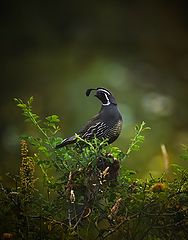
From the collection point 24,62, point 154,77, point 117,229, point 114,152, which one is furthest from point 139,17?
point 117,229

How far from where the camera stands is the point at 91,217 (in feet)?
3.80

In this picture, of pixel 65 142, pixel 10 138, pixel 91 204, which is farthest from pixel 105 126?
pixel 10 138

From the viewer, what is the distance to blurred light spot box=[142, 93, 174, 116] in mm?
2242

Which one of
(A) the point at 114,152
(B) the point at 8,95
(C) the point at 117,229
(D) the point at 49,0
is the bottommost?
(C) the point at 117,229

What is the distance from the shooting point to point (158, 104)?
7.38 ft

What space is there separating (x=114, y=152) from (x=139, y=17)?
1.35 m

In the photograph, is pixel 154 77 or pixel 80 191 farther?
pixel 154 77

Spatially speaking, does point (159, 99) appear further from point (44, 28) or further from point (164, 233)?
point (164, 233)

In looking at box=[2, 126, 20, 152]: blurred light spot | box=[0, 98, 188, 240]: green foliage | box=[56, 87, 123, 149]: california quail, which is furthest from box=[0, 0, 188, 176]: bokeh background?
box=[0, 98, 188, 240]: green foliage

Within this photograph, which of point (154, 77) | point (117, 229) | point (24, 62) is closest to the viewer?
point (117, 229)

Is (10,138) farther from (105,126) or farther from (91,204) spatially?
(91,204)

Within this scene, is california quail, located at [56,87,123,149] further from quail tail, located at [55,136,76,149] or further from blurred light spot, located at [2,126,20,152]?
blurred light spot, located at [2,126,20,152]

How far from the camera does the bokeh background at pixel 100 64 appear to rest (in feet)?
6.72

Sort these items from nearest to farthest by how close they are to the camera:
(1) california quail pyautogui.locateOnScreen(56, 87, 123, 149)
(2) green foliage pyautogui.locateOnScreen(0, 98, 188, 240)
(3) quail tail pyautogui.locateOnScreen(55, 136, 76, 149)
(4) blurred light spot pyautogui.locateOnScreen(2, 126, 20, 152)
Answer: (2) green foliage pyautogui.locateOnScreen(0, 98, 188, 240), (3) quail tail pyautogui.locateOnScreen(55, 136, 76, 149), (1) california quail pyautogui.locateOnScreen(56, 87, 123, 149), (4) blurred light spot pyautogui.locateOnScreen(2, 126, 20, 152)
